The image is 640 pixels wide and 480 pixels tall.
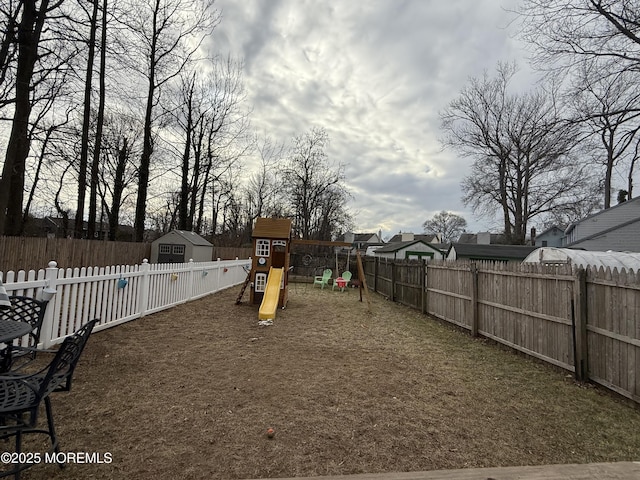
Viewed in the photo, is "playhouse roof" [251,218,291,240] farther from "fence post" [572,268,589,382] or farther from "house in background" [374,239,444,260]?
"house in background" [374,239,444,260]

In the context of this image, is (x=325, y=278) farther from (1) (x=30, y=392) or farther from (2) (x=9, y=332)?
(1) (x=30, y=392)

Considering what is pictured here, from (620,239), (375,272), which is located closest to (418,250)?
(375,272)

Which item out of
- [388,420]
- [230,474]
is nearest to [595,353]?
[388,420]

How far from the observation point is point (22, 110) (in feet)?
25.0

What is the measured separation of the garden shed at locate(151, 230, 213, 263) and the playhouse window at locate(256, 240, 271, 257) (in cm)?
667

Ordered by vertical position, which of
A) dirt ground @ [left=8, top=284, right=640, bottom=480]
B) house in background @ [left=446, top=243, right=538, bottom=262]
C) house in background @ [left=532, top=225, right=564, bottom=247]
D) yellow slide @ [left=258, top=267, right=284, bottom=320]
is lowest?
dirt ground @ [left=8, top=284, right=640, bottom=480]

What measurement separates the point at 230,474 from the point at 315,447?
65 centimetres

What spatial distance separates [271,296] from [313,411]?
555 cm

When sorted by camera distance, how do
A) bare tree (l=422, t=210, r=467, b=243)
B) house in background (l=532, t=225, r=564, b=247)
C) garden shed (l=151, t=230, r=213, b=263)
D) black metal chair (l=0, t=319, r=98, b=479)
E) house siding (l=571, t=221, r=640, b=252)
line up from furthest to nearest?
bare tree (l=422, t=210, r=467, b=243) → house in background (l=532, t=225, r=564, b=247) → garden shed (l=151, t=230, r=213, b=263) → house siding (l=571, t=221, r=640, b=252) → black metal chair (l=0, t=319, r=98, b=479)

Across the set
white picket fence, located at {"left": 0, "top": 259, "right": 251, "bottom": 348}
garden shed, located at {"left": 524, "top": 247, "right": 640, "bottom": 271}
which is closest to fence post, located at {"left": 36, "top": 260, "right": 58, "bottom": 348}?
white picket fence, located at {"left": 0, "top": 259, "right": 251, "bottom": 348}

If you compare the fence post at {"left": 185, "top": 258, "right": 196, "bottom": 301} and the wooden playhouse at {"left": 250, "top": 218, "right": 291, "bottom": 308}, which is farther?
the wooden playhouse at {"left": 250, "top": 218, "right": 291, "bottom": 308}

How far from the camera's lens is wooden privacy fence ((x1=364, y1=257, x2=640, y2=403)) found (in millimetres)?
3783

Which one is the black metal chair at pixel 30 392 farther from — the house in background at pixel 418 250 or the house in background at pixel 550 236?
the house in background at pixel 550 236

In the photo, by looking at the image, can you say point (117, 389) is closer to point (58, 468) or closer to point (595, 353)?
point (58, 468)
